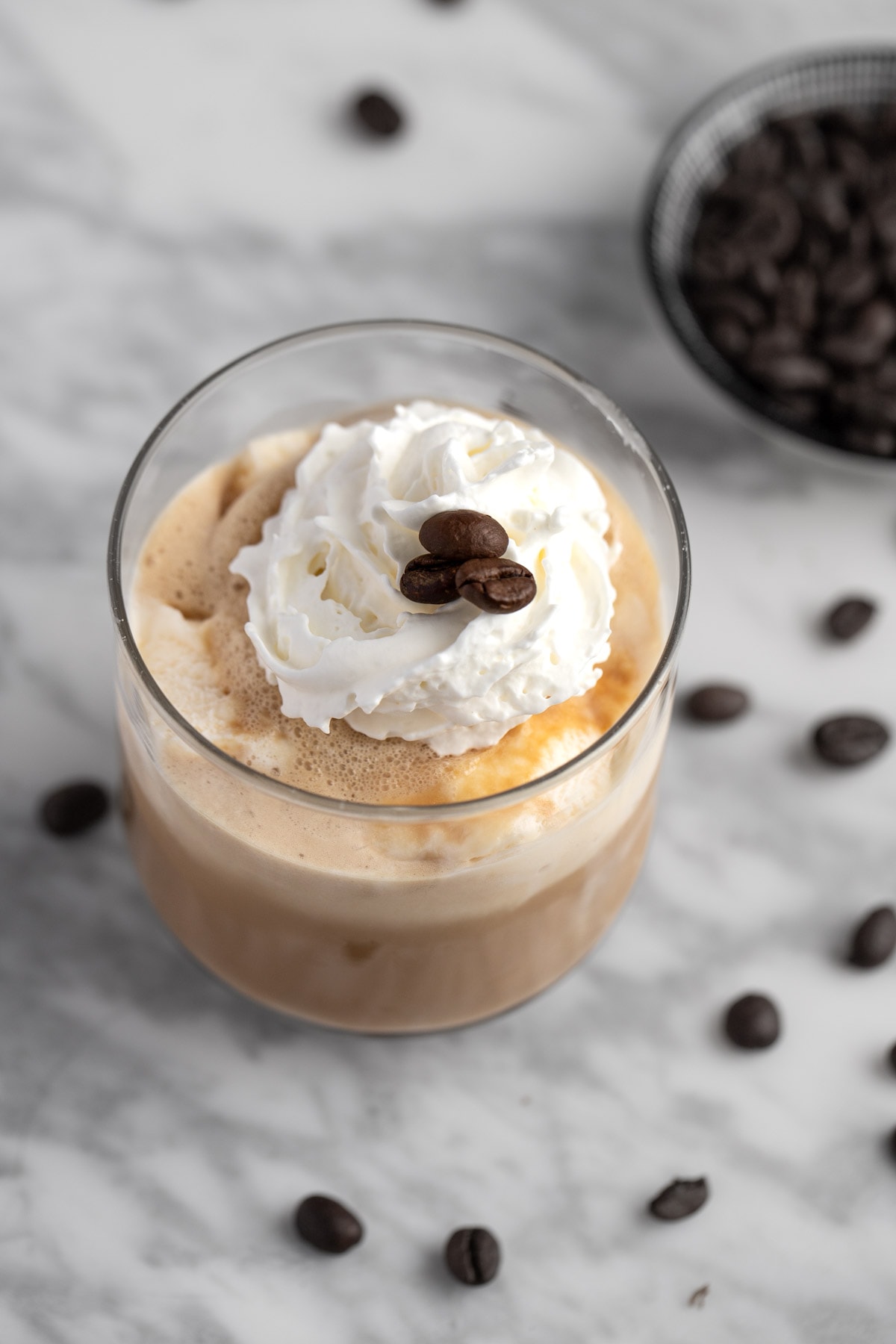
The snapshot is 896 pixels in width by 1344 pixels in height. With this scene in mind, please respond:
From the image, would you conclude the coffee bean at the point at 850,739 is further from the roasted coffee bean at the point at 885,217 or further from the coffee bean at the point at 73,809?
the coffee bean at the point at 73,809

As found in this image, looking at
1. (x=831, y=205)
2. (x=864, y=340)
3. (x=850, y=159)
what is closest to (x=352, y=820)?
(x=864, y=340)

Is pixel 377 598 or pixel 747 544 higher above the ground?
pixel 377 598

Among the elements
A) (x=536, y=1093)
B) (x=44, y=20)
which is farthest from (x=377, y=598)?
(x=44, y=20)

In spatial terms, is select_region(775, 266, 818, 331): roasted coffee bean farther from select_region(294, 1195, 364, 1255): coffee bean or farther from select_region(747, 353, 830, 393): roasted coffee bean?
select_region(294, 1195, 364, 1255): coffee bean

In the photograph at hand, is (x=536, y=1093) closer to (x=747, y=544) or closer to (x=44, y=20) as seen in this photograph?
(x=747, y=544)

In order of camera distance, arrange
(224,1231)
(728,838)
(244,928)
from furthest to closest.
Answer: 1. (728,838)
2. (224,1231)
3. (244,928)

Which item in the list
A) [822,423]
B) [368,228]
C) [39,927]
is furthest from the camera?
[368,228]

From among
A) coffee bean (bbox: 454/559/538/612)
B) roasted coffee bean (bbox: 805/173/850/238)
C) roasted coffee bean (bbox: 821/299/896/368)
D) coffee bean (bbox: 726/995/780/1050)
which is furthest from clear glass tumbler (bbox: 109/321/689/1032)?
roasted coffee bean (bbox: 805/173/850/238)

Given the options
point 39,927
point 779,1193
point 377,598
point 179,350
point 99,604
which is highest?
point 377,598
